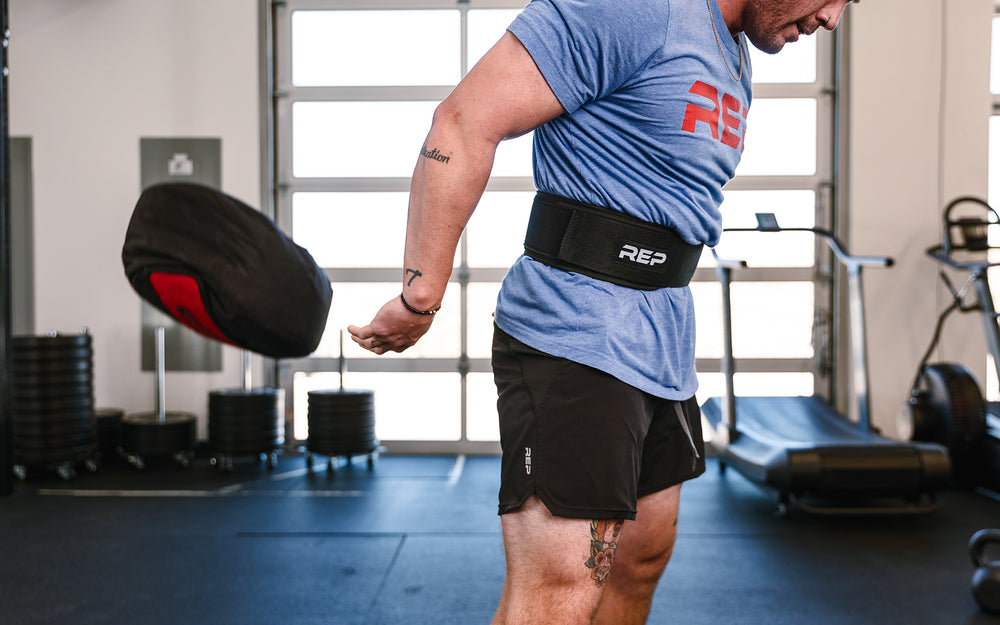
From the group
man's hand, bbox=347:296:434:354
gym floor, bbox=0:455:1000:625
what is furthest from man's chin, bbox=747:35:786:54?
gym floor, bbox=0:455:1000:625

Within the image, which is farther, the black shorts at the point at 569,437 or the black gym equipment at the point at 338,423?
the black gym equipment at the point at 338,423

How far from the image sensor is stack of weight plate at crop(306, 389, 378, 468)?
14.4 feet


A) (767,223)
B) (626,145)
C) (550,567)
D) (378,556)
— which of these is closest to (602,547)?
(550,567)

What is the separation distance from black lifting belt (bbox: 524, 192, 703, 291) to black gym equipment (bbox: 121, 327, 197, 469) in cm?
396

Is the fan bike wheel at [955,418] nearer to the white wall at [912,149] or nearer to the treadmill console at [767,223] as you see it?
the white wall at [912,149]

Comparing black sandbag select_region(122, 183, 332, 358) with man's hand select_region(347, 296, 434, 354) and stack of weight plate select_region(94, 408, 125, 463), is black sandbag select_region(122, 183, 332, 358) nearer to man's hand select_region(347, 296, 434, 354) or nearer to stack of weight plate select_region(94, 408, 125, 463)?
man's hand select_region(347, 296, 434, 354)

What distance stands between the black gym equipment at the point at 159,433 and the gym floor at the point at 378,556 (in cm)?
24

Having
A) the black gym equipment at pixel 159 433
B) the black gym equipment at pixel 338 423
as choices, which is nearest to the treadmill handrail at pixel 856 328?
the black gym equipment at pixel 338 423

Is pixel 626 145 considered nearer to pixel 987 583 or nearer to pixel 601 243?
pixel 601 243

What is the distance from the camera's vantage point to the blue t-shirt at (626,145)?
958 millimetres

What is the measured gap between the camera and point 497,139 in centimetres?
98

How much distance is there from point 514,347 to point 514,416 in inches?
4.0

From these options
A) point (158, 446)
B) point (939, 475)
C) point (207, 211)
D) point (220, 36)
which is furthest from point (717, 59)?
point (220, 36)

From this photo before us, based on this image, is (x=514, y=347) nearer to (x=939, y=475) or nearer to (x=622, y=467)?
(x=622, y=467)
